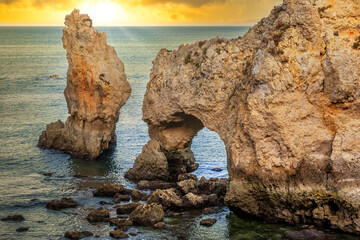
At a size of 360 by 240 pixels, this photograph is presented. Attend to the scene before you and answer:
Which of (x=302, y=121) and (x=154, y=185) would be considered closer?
(x=302, y=121)

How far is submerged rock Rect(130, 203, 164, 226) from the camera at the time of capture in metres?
33.1

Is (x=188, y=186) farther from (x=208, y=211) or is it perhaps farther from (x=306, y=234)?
(x=306, y=234)

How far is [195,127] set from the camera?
4484cm

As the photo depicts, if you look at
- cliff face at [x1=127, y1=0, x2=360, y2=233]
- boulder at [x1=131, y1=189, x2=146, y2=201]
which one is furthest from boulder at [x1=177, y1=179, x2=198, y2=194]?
cliff face at [x1=127, y1=0, x2=360, y2=233]

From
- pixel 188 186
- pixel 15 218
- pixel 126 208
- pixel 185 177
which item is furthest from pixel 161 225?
pixel 15 218

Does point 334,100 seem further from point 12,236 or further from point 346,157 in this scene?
point 12,236

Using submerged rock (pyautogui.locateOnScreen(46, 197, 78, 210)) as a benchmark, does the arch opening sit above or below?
above

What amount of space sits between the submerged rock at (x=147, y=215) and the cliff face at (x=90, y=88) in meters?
18.1

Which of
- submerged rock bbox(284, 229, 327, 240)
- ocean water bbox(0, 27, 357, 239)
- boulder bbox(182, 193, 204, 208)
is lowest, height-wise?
ocean water bbox(0, 27, 357, 239)

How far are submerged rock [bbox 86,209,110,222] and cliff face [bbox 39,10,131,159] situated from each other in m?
16.5

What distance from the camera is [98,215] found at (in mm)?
34250

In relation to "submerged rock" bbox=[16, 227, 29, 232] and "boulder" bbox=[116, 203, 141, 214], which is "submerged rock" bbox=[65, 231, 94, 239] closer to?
"submerged rock" bbox=[16, 227, 29, 232]

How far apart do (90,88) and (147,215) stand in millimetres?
20413

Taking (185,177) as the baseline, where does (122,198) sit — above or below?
below
